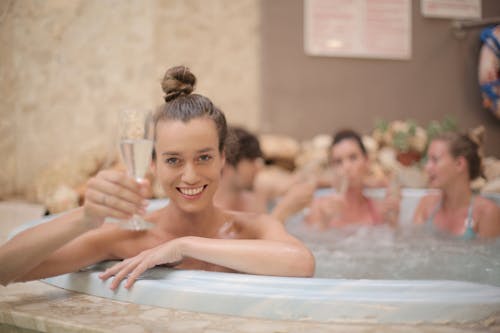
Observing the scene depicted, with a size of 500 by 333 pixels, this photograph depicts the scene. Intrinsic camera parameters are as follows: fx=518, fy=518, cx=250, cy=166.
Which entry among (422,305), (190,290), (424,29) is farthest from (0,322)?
(424,29)

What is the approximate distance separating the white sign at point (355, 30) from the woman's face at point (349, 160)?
1856mm

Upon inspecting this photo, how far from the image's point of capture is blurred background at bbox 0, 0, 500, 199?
72.9 inches

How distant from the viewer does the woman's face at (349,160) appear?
9.56ft

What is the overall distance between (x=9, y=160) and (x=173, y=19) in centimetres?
300

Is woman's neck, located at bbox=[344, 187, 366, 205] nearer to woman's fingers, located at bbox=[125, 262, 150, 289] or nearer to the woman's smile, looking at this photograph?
the woman's smile

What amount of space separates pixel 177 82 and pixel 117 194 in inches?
17.4

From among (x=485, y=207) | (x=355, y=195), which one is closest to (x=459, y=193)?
(x=485, y=207)

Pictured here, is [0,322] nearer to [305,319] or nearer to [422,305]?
[305,319]

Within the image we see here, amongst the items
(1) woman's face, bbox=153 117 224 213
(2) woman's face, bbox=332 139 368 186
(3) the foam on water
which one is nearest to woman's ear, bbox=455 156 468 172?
(3) the foam on water

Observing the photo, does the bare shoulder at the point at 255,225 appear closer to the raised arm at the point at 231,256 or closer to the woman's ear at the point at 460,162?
the raised arm at the point at 231,256

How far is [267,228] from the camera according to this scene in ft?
4.98

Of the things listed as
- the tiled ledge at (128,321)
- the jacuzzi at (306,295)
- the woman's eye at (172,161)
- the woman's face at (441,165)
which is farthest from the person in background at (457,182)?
the woman's eye at (172,161)

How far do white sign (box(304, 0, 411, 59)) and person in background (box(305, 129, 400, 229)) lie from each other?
179 cm

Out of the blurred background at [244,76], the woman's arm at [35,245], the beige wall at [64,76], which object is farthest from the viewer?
the blurred background at [244,76]
